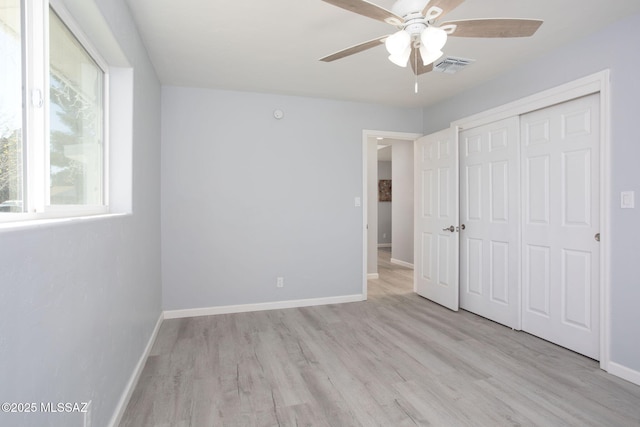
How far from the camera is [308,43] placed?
8.71 ft

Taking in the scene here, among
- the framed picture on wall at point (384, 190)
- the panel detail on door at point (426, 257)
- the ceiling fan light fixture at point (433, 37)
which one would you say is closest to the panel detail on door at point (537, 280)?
the panel detail on door at point (426, 257)

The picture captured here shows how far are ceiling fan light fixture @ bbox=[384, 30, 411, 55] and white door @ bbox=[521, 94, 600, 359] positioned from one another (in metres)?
1.81

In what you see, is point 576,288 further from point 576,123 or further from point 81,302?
point 81,302

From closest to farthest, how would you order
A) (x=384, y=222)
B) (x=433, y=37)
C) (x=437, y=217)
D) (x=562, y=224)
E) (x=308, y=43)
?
(x=433, y=37) → (x=308, y=43) → (x=562, y=224) → (x=437, y=217) → (x=384, y=222)

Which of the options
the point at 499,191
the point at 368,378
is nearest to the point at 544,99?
the point at 499,191

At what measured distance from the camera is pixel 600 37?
8.02 feet

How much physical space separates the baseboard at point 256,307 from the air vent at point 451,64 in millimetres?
2708

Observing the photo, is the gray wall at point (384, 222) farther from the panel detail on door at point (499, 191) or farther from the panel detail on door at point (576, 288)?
the panel detail on door at point (576, 288)

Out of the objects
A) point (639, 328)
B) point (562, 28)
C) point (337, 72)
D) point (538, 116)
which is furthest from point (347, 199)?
point (639, 328)

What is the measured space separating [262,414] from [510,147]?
310 centimetres

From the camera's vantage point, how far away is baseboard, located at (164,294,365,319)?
141 inches

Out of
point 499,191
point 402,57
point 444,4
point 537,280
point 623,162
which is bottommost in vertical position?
point 537,280

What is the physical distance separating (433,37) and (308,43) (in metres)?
1.28

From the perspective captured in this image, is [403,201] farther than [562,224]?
Yes
